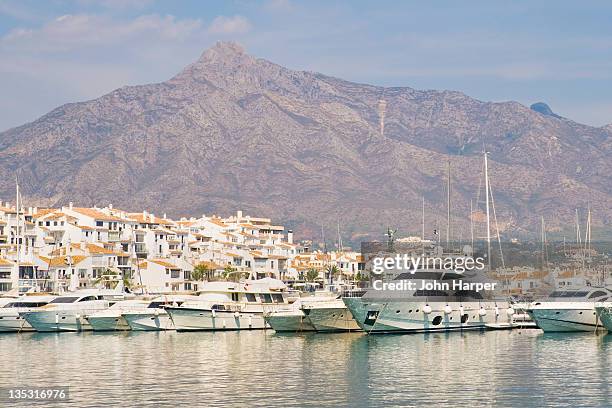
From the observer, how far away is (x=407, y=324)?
67562mm

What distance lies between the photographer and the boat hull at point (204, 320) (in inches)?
2968

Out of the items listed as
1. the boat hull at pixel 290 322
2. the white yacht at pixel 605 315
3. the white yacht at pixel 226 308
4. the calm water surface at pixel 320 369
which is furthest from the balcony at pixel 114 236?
the white yacht at pixel 605 315

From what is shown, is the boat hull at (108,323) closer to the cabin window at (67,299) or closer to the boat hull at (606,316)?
the cabin window at (67,299)

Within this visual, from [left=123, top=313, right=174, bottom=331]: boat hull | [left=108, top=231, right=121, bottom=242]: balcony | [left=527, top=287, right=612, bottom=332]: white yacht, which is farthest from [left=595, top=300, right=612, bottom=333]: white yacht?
[left=108, top=231, right=121, bottom=242]: balcony

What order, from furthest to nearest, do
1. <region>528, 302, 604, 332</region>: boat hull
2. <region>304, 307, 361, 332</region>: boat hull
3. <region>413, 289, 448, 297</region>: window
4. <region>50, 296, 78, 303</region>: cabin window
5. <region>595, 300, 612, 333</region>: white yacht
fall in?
<region>50, 296, 78, 303</region>: cabin window < <region>304, 307, 361, 332</region>: boat hull < <region>528, 302, 604, 332</region>: boat hull < <region>595, 300, 612, 333</region>: white yacht < <region>413, 289, 448, 297</region>: window

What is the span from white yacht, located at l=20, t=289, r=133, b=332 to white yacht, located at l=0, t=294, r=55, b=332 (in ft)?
2.50

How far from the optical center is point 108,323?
79.3 meters

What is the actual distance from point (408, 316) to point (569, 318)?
433 inches

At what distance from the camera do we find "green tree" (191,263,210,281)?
5469 inches

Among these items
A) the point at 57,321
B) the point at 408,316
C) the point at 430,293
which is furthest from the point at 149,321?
the point at 430,293

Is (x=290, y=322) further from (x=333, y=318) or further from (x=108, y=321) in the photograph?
(x=108, y=321)

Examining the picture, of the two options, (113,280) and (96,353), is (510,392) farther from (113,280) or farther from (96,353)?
(113,280)

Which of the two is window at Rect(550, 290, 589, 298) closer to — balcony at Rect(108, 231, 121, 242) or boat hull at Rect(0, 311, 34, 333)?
boat hull at Rect(0, 311, 34, 333)

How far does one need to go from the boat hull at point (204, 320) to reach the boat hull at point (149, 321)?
140 cm
